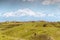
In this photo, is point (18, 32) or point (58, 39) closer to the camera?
point (58, 39)

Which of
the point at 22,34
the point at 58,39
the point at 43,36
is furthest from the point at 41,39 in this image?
the point at 22,34

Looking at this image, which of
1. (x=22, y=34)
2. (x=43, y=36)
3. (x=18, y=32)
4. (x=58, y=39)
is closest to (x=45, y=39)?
(x=43, y=36)

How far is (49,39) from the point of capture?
328 feet

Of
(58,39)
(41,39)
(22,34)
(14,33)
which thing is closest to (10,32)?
(14,33)

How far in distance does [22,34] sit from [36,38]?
157 ft

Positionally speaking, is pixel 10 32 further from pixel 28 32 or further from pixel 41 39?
pixel 41 39

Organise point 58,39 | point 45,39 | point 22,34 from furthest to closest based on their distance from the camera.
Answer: point 22,34 → point 58,39 → point 45,39

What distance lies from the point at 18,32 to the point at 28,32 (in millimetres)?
10769

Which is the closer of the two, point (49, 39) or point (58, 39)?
point (49, 39)

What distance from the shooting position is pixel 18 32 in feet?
517

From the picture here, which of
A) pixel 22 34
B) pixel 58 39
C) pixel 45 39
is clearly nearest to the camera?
pixel 45 39

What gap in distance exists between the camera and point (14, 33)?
155500 millimetres

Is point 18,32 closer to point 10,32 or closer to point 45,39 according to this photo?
point 10,32

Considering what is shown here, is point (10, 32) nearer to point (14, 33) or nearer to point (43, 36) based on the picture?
point (14, 33)
